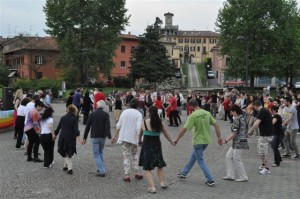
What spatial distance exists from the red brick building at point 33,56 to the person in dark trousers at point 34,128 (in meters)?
53.0

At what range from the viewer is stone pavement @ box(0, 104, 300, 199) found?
853 cm

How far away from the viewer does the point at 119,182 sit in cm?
955

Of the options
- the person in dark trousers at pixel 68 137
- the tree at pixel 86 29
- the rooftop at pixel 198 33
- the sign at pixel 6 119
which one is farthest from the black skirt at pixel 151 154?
the rooftop at pixel 198 33

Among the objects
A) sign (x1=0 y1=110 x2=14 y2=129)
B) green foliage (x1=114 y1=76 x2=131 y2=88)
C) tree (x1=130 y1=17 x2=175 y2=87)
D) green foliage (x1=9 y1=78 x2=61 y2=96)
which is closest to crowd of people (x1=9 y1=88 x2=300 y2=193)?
sign (x1=0 y1=110 x2=14 y2=129)

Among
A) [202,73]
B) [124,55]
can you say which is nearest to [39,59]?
[124,55]

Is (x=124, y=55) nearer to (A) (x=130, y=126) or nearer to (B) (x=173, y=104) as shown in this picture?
(B) (x=173, y=104)

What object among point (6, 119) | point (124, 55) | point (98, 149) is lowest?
point (6, 119)

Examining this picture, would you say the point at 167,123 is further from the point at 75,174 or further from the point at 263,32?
the point at 263,32

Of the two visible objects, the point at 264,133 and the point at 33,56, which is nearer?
the point at 264,133

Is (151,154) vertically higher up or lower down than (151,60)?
lower down

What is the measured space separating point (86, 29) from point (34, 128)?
1786 inches

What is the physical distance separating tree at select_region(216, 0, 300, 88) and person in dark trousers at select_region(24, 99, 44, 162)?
140 feet

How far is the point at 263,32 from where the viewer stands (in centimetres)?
5247

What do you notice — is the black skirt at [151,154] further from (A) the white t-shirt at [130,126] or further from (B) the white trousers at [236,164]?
(B) the white trousers at [236,164]
